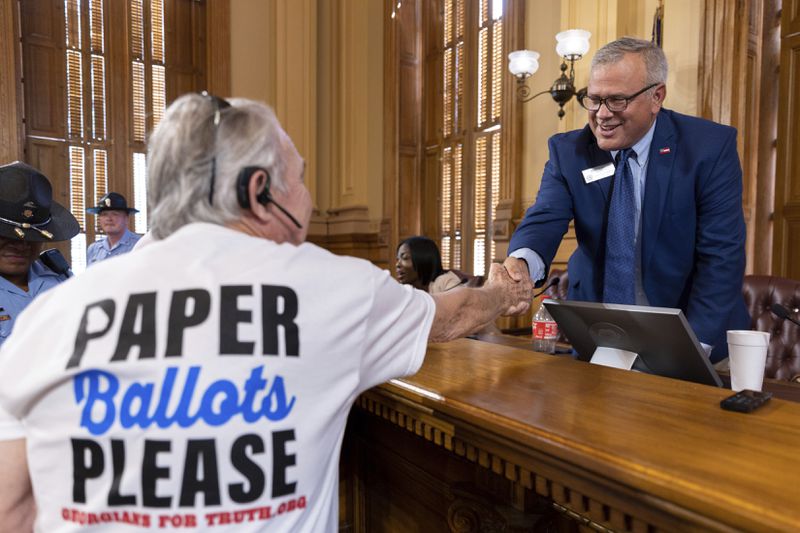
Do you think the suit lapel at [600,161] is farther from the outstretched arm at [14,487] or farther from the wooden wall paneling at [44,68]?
the wooden wall paneling at [44,68]

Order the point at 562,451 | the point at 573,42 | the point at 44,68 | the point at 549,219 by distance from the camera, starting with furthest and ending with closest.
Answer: the point at 44,68 → the point at 573,42 → the point at 549,219 → the point at 562,451

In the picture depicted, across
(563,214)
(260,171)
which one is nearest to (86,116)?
(563,214)

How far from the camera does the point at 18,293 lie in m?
1.87

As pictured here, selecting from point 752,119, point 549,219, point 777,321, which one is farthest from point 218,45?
point 777,321

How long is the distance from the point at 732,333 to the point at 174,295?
105 centimetres

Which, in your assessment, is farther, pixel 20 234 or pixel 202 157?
pixel 20 234

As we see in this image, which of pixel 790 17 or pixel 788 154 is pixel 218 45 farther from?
pixel 788 154

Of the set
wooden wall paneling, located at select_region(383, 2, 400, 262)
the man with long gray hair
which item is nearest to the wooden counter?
the man with long gray hair

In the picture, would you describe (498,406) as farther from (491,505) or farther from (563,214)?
(563,214)

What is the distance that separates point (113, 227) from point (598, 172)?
13.5 ft

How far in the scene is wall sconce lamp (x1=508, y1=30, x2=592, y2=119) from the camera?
154 inches

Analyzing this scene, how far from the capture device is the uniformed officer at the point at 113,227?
4582 mm

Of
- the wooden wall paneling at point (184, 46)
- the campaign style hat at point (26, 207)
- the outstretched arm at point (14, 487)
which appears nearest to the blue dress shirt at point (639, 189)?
the outstretched arm at point (14, 487)

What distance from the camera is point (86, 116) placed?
18.6 ft
